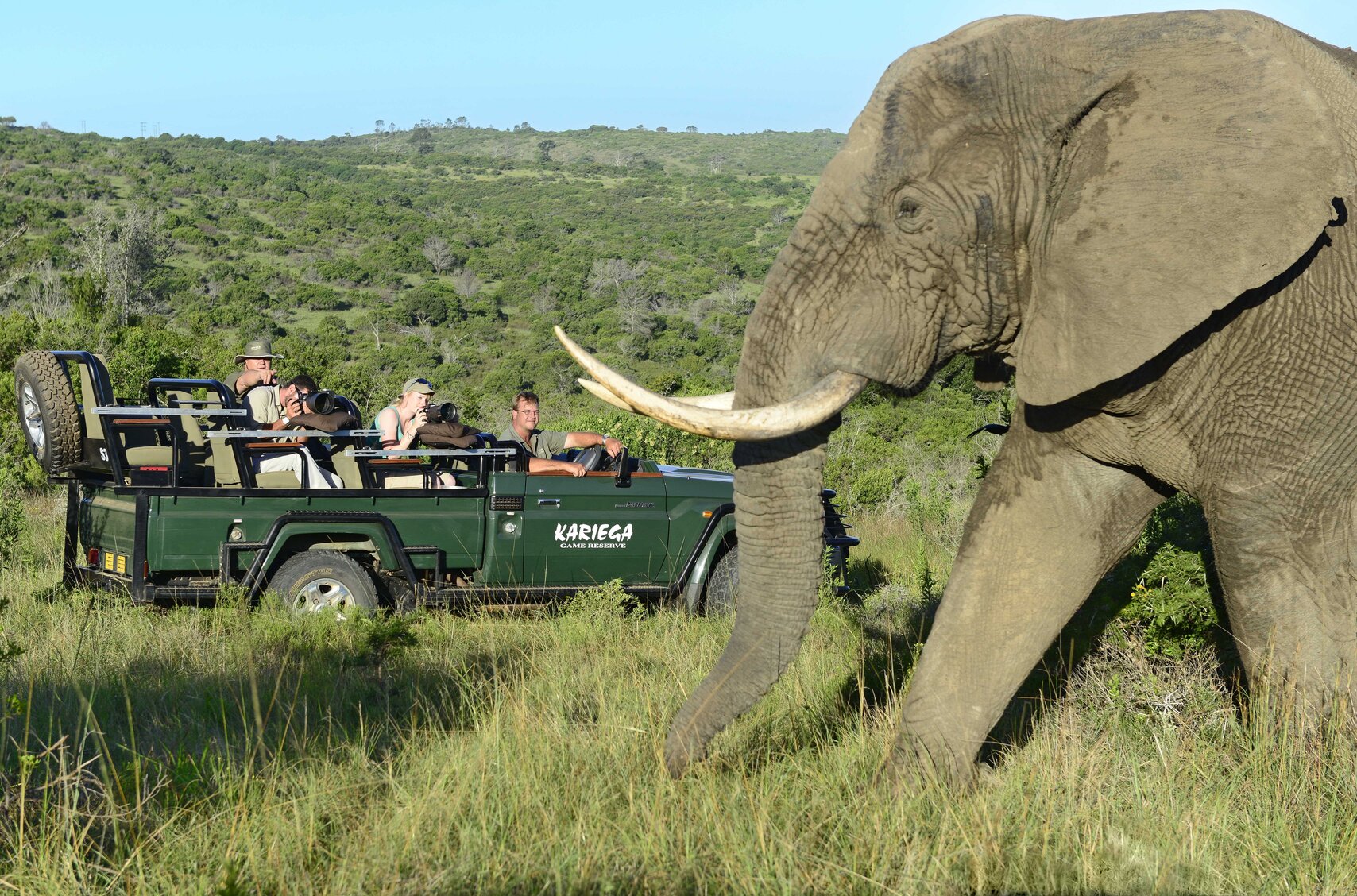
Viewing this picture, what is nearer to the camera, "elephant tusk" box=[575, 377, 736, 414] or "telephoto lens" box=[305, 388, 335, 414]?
"elephant tusk" box=[575, 377, 736, 414]

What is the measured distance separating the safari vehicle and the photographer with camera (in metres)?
0.10

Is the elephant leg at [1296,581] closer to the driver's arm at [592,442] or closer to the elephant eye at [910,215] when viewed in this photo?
the elephant eye at [910,215]

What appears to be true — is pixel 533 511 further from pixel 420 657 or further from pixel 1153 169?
pixel 1153 169

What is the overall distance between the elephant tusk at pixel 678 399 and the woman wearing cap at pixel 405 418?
5.00 meters

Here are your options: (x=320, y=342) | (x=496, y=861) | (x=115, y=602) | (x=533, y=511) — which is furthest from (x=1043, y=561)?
(x=320, y=342)

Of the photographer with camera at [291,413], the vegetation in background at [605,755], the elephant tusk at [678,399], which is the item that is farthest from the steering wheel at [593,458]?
the elephant tusk at [678,399]

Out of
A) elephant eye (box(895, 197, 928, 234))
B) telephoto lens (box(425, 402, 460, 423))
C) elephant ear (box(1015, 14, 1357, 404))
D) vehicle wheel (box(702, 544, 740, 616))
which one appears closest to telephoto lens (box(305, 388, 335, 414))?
telephoto lens (box(425, 402, 460, 423))

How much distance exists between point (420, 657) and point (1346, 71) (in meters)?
5.10

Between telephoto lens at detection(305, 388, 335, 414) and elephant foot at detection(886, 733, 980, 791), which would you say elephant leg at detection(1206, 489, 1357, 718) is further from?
telephoto lens at detection(305, 388, 335, 414)

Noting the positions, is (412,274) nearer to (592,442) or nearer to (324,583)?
(592,442)

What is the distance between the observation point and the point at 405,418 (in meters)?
9.54

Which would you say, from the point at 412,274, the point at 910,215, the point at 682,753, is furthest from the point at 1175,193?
the point at 412,274

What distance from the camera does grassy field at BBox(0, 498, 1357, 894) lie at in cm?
365

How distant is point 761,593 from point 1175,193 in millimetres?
1763
